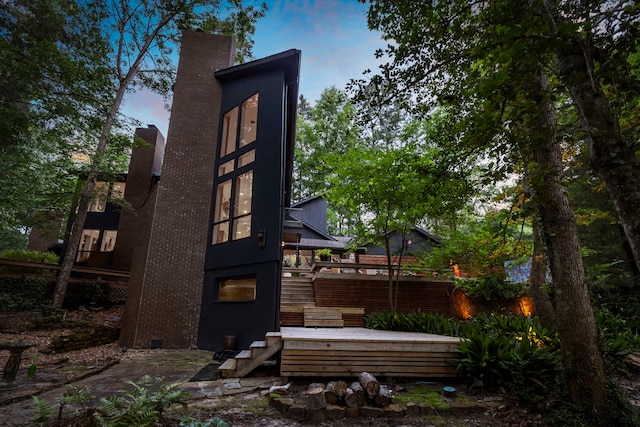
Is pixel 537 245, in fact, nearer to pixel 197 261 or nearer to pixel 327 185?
pixel 197 261

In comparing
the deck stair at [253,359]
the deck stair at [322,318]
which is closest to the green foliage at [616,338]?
the deck stair at [253,359]

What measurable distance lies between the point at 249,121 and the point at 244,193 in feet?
8.78

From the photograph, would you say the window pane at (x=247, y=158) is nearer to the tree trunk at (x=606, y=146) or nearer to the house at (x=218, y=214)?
the house at (x=218, y=214)

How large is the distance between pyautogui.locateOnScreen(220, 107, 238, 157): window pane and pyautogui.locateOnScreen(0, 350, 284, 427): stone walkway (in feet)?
22.1

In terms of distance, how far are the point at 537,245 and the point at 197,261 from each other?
391 inches

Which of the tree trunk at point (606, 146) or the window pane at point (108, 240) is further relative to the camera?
the window pane at point (108, 240)

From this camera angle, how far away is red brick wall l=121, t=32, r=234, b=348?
890cm

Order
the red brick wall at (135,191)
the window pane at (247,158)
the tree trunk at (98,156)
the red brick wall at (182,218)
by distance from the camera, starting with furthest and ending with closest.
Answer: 1. the red brick wall at (135,191)
2. the tree trunk at (98,156)
3. the window pane at (247,158)
4. the red brick wall at (182,218)

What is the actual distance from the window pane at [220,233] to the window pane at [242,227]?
0.41 metres

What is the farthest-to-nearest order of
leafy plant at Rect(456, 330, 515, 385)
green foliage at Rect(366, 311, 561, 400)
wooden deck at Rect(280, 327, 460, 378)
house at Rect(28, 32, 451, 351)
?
house at Rect(28, 32, 451, 351)
wooden deck at Rect(280, 327, 460, 378)
leafy plant at Rect(456, 330, 515, 385)
green foliage at Rect(366, 311, 561, 400)

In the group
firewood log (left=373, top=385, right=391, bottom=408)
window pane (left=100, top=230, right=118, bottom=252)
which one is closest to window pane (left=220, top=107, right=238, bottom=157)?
firewood log (left=373, top=385, right=391, bottom=408)

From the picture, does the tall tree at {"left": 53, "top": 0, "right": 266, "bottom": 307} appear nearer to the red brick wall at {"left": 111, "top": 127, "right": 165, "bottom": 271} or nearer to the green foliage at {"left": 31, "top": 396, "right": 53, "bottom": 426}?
the red brick wall at {"left": 111, "top": 127, "right": 165, "bottom": 271}

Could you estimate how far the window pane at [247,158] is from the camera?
9.38 metres

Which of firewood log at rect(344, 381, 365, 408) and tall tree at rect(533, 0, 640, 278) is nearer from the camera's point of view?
Answer: tall tree at rect(533, 0, 640, 278)
